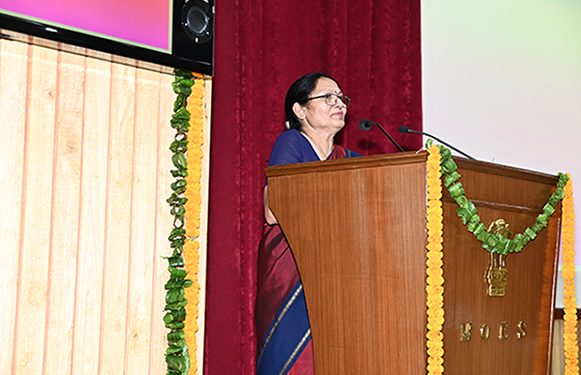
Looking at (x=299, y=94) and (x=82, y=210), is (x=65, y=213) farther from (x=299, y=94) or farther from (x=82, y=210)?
(x=299, y=94)

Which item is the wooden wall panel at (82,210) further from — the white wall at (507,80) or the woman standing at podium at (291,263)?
the white wall at (507,80)

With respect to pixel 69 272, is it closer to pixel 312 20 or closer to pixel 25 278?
pixel 25 278

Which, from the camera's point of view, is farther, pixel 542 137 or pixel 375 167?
pixel 542 137

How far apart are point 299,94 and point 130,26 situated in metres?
0.81

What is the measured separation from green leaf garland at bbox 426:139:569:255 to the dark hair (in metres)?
0.77

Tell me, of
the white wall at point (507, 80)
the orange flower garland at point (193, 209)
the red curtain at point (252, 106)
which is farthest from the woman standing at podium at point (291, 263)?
the white wall at point (507, 80)


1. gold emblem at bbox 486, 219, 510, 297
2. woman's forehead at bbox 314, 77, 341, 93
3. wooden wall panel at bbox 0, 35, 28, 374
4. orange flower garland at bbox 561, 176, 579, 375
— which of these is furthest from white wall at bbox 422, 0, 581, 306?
wooden wall panel at bbox 0, 35, 28, 374

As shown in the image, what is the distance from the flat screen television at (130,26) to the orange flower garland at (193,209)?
0.37 ft

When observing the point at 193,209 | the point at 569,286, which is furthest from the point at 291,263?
the point at 569,286

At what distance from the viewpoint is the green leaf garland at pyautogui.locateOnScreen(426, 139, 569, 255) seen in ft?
4.93

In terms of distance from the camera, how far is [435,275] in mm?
1446

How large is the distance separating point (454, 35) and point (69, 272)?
2.85 m

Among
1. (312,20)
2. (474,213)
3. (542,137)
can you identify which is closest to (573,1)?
(542,137)

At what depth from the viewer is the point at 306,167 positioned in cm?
175
